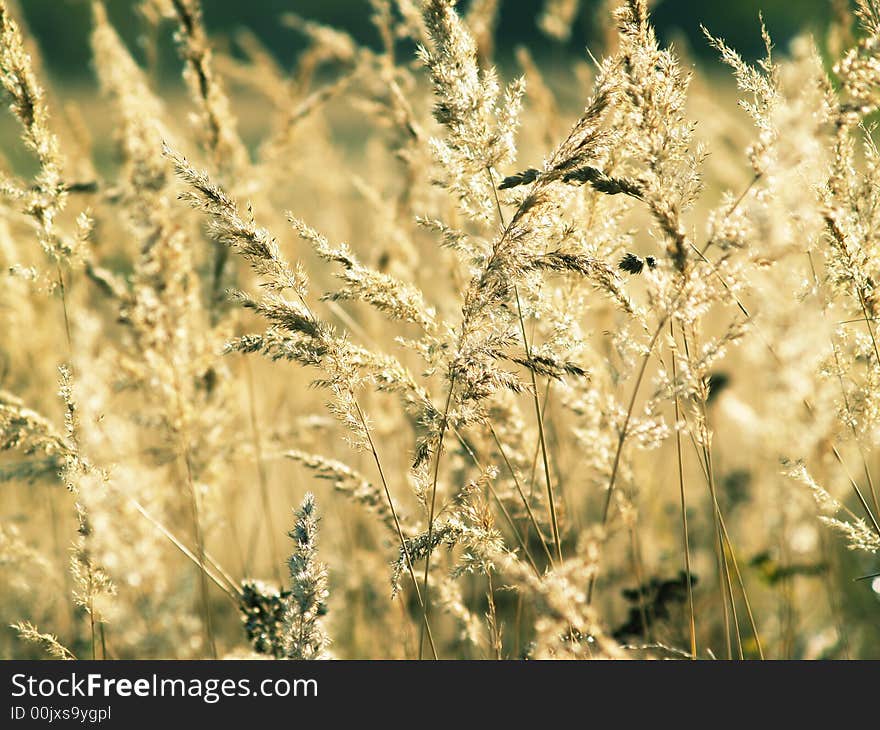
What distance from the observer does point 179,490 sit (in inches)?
89.3

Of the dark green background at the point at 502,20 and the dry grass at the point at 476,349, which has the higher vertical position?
the dark green background at the point at 502,20

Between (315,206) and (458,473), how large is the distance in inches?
93.9

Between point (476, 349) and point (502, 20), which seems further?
point (502, 20)

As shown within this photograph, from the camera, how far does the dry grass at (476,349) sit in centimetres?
127

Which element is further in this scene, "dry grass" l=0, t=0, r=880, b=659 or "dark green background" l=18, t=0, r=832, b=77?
"dark green background" l=18, t=0, r=832, b=77

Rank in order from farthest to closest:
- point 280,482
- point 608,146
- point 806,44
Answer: point 280,482 → point 806,44 → point 608,146

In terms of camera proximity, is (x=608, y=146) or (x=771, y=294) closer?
(x=771, y=294)

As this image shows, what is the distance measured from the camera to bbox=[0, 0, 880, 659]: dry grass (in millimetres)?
1267

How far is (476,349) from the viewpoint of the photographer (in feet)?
4.24

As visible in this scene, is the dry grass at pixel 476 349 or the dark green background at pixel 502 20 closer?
the dry grass at pixel 476 349

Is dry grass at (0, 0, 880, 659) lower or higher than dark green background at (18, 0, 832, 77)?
lower
